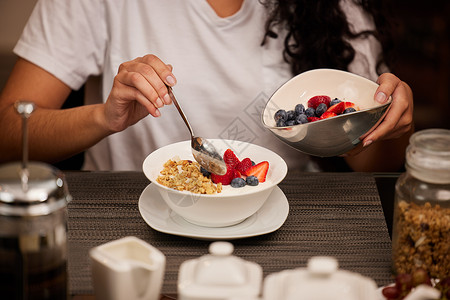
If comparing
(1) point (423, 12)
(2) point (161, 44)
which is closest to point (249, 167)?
(2) point (161, 44)

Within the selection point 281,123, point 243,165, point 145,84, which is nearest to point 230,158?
point 243,165

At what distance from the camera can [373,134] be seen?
127cm

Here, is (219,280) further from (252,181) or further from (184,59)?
(184,59)

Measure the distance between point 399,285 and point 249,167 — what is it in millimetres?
418

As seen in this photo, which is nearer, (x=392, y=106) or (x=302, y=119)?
(x=302, y=119)

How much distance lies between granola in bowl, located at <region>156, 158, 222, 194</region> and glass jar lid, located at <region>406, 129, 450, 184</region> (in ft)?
1.21

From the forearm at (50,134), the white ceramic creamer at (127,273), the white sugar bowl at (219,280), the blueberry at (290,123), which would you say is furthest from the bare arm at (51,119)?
the white sugar bowl at (219,280)

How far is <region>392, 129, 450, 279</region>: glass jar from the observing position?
0.89 metres

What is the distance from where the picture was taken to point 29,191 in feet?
2.30

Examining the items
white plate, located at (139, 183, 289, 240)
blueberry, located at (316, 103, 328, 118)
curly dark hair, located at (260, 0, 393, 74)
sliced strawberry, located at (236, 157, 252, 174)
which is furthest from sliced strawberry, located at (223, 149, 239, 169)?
curly dark hair, located at (260, 0, 393, 74)

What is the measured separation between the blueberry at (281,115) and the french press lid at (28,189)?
24.7 inches

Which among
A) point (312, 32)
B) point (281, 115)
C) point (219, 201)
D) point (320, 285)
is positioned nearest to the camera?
point (320, 285)

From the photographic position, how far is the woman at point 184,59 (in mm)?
1616

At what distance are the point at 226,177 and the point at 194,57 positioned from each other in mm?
675
